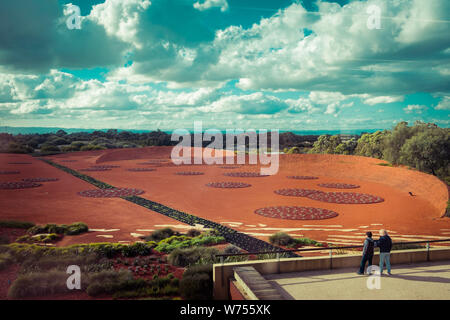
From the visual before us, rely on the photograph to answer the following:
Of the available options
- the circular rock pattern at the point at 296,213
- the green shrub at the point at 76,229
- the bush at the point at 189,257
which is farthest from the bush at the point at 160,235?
the circular rock pattern at the point at 296,213

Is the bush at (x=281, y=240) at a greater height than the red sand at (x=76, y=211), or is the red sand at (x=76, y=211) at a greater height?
the bush at (x=281, y=240)

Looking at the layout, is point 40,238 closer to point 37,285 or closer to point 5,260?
point 5,260

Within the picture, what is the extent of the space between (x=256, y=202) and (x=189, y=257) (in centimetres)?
1084

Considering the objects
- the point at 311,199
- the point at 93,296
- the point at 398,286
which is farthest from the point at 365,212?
the point at 93,296

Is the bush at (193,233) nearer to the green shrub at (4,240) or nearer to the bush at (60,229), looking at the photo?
the bush at (60,229)

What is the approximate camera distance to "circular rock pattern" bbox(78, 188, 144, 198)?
21483 mm

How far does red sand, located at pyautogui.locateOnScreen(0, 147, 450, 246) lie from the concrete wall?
466 cm

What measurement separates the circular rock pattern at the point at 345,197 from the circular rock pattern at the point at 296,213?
3262 millimetres

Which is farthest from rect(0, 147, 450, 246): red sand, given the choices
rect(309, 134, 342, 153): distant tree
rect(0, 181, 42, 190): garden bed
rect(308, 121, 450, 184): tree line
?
rect(309, 134, 342, 153): distant tree

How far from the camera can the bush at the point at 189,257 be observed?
940 centimetres

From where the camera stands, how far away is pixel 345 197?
21.6 meters

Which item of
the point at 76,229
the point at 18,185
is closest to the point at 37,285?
the point at 76,229

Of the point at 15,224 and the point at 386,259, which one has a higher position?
the point at 386,259

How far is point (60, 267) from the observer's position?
8922mm
